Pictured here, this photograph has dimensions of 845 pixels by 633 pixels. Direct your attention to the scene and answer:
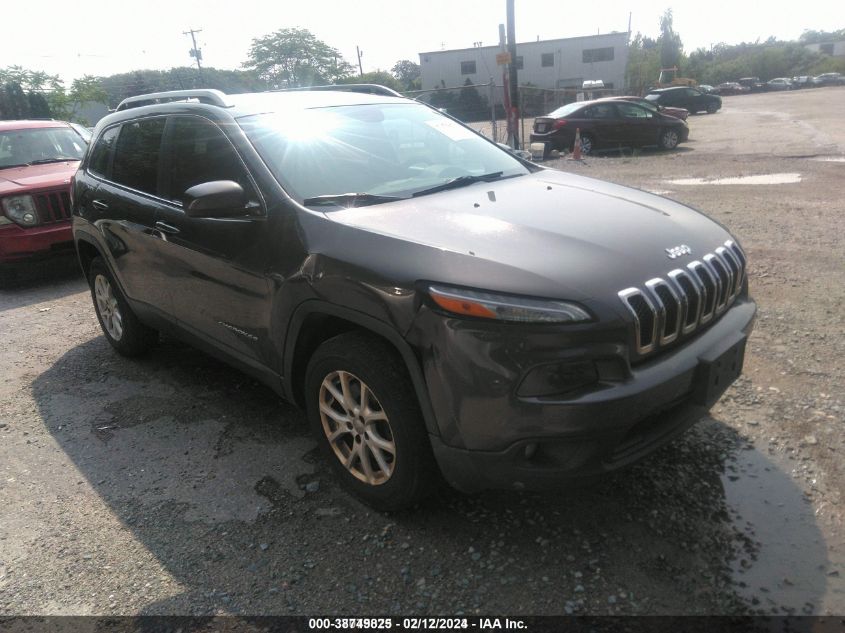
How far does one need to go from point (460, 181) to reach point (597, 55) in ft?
195

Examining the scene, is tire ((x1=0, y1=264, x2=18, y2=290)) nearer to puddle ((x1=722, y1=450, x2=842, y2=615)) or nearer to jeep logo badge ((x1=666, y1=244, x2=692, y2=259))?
jeep logo badge ((x1=666, y1=244, x2=692, y2=259))

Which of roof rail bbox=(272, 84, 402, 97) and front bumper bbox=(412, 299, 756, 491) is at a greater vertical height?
roof rail bbox=(272, 84, 402, 97)

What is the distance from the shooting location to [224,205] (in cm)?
292

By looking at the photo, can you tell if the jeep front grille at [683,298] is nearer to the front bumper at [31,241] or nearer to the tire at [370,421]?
the tire at [370,421]

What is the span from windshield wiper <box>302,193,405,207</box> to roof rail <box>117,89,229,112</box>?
3.16 ft

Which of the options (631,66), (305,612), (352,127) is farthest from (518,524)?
(631,66)

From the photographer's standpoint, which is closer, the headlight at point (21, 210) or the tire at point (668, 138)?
the headlight at point (21, 210)

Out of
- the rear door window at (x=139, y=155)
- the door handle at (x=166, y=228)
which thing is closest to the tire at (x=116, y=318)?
the rear door window at (x=139, y=155)

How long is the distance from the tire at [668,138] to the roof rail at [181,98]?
14.9 m

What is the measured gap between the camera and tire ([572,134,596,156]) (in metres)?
16.7

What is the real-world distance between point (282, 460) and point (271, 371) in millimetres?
520

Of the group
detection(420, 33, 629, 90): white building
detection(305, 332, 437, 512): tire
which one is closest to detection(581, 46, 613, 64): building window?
detection(420, 33, 629, 90): white building

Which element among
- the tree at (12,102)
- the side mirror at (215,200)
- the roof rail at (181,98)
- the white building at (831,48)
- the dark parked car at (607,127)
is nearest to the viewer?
the side mirror at (215,200)

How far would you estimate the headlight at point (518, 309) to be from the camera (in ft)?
6.98
